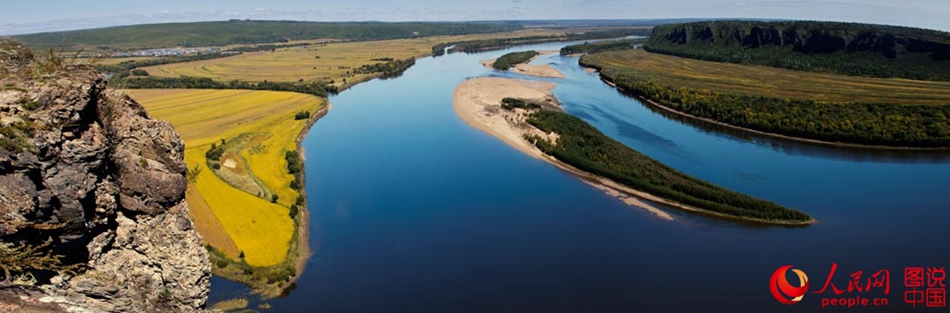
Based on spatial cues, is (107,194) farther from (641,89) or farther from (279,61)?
(279,61)

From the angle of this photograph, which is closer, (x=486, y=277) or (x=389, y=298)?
(x=389, y=298)

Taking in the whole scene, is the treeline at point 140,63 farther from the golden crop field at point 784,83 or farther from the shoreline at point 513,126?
the golden crop field at point 784,83

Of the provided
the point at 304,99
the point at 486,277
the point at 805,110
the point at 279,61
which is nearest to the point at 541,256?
the point at 486,277

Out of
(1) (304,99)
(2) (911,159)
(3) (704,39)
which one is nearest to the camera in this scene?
(2) (911,159)

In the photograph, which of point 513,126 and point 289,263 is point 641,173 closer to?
point 513,126

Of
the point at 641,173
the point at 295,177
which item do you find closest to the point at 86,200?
the point at 295,177

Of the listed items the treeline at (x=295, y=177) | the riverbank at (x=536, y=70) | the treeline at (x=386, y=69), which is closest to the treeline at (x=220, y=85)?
the treeline at (x=386, y=69)

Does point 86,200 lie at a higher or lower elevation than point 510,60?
higher

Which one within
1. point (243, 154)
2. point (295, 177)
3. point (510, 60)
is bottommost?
point (295, 177)

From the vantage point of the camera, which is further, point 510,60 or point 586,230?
point 510,60
